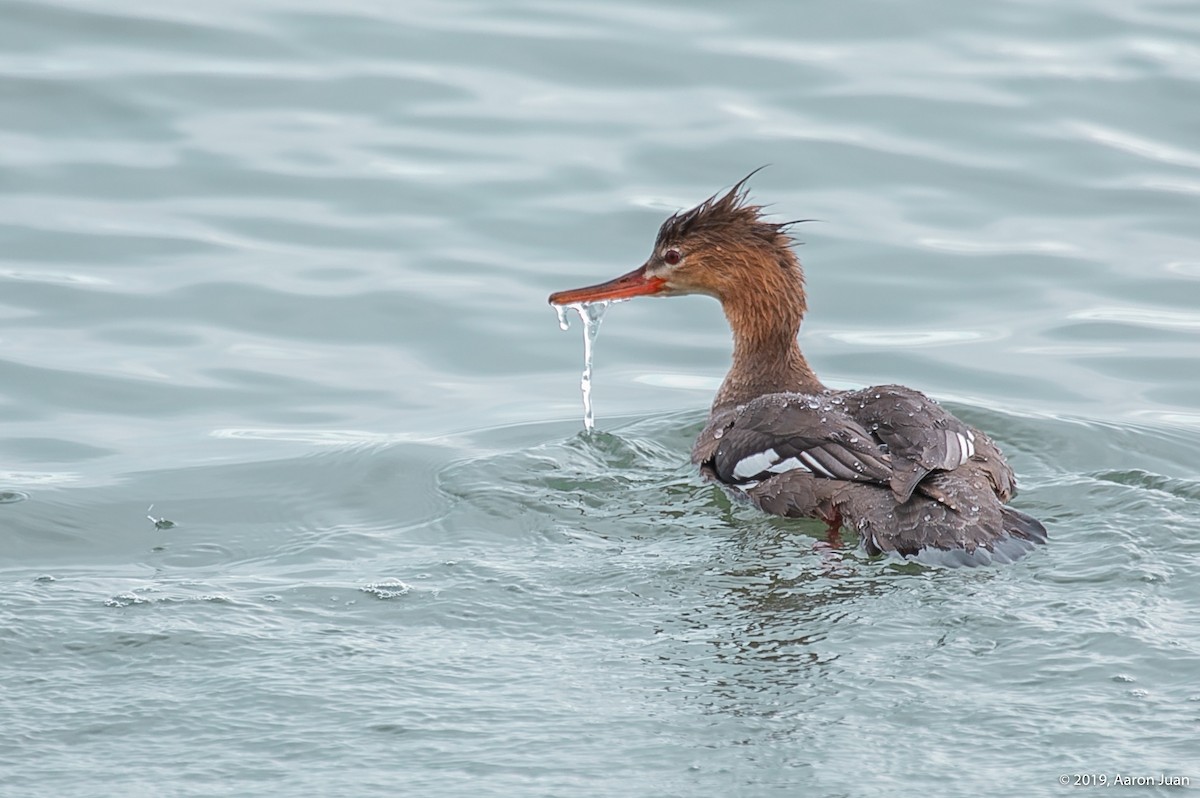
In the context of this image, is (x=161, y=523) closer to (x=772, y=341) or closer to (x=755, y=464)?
(x=755, y=464)

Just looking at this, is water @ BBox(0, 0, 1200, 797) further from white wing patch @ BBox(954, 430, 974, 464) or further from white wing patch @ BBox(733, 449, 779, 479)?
white wing patch @ BBox(954, 430, 974, 464)

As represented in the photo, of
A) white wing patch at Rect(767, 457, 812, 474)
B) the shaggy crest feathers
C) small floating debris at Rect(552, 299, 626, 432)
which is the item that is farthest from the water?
the shaggy crest feathers

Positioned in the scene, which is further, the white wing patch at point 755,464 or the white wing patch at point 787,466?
the white wing patch at point 755,464

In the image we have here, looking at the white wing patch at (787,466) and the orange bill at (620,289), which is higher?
the orange bill at (620,289)

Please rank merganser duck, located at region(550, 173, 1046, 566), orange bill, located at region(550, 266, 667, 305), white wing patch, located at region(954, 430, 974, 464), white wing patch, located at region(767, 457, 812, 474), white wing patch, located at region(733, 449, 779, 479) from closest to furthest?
merganser duck, located at region(550, 173, 1046, 566)
white wing patch, located at region(954, 430, 974, 464)
white wing patch, located at region(767, 457, 812, 474)
white wing patch, located at region(733, 449, 779, 479)
orange bill, located at region(550, 266, 667, 305)

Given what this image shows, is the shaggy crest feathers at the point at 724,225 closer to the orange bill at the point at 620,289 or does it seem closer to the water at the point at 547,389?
the orange bill at the point at 620,289

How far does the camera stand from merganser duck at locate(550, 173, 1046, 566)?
6051 mm

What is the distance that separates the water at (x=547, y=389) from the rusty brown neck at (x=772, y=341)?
0.45 meters

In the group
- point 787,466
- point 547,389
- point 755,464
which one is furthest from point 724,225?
point 787,466

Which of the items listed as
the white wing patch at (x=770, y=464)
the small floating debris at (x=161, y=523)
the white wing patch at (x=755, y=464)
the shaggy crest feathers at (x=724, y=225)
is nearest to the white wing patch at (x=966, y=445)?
the white wing patch at (x=770, y=464)

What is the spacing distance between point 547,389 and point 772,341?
4.04ft

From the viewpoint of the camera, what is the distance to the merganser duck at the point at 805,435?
19.9ft

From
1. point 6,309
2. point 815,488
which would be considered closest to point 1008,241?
point 815,488

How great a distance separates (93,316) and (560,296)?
2724mm
